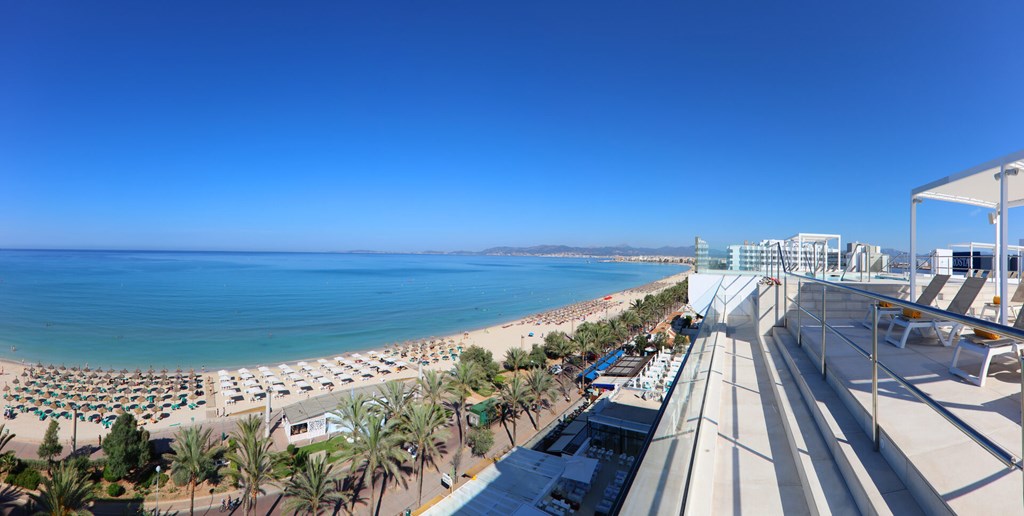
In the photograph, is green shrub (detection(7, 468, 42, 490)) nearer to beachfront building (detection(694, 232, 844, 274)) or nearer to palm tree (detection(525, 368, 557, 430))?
palm tree (detection(525, 368, 557, 430))

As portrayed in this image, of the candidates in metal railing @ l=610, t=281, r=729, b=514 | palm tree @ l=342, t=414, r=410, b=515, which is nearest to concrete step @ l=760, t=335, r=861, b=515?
metal railing @ l=610, t=281, r=729, b=514

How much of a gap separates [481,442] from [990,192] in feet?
49.0

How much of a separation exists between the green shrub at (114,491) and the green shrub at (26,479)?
239cm

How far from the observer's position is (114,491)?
44.3 ft

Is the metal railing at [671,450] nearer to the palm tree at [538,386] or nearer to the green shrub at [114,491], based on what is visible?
the palm tree at [538,386]

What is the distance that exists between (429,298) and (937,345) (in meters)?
67.9

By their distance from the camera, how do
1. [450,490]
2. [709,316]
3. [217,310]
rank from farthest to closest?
[217,310] < [450,490] < [709,316]

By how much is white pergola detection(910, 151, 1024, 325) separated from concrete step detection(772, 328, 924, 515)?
107 inches

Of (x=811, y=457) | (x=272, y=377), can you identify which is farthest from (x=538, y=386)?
(x=272, y=377)

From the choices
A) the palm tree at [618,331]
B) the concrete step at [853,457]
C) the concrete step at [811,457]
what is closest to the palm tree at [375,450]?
the concrete step at [811,457]

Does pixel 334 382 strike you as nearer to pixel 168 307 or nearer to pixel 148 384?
pixel 148 384

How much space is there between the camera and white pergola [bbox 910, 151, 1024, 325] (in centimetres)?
444

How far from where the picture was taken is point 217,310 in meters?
54.4

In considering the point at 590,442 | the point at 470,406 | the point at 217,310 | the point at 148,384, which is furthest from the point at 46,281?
the point at 590,442
